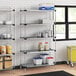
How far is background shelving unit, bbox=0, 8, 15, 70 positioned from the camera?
18.7 ft

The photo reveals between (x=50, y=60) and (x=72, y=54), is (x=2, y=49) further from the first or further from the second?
(x=72, y=54)

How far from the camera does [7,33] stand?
5.99 metres

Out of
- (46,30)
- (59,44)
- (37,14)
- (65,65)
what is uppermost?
(37,14)

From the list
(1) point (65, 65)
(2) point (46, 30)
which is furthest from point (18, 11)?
(1) point (65, 65)

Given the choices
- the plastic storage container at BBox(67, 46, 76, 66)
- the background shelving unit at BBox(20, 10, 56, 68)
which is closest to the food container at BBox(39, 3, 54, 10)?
the background shelving unit at BBox(20, 10, 56, 68)

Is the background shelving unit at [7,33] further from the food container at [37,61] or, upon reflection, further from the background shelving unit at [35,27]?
the food container at [37,61]

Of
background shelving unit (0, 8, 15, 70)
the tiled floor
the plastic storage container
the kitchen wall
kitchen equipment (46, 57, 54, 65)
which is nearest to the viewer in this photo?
the tiled floor

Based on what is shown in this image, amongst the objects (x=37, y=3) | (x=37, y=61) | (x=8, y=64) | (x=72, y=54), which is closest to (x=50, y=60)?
(x=37, y=61)

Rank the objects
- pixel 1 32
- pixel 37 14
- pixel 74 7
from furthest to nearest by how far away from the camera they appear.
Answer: pixel 74 7, pixel 37 14, pixel 1 32

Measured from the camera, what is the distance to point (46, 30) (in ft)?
21.1

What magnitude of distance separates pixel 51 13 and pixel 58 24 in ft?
1.42

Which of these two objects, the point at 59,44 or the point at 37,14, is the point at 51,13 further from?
the point at 59,44

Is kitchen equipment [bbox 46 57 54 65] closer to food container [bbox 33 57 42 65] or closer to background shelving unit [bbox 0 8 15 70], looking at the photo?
food container [bbox 33 57 42 65]

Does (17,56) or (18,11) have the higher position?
(18,11)
